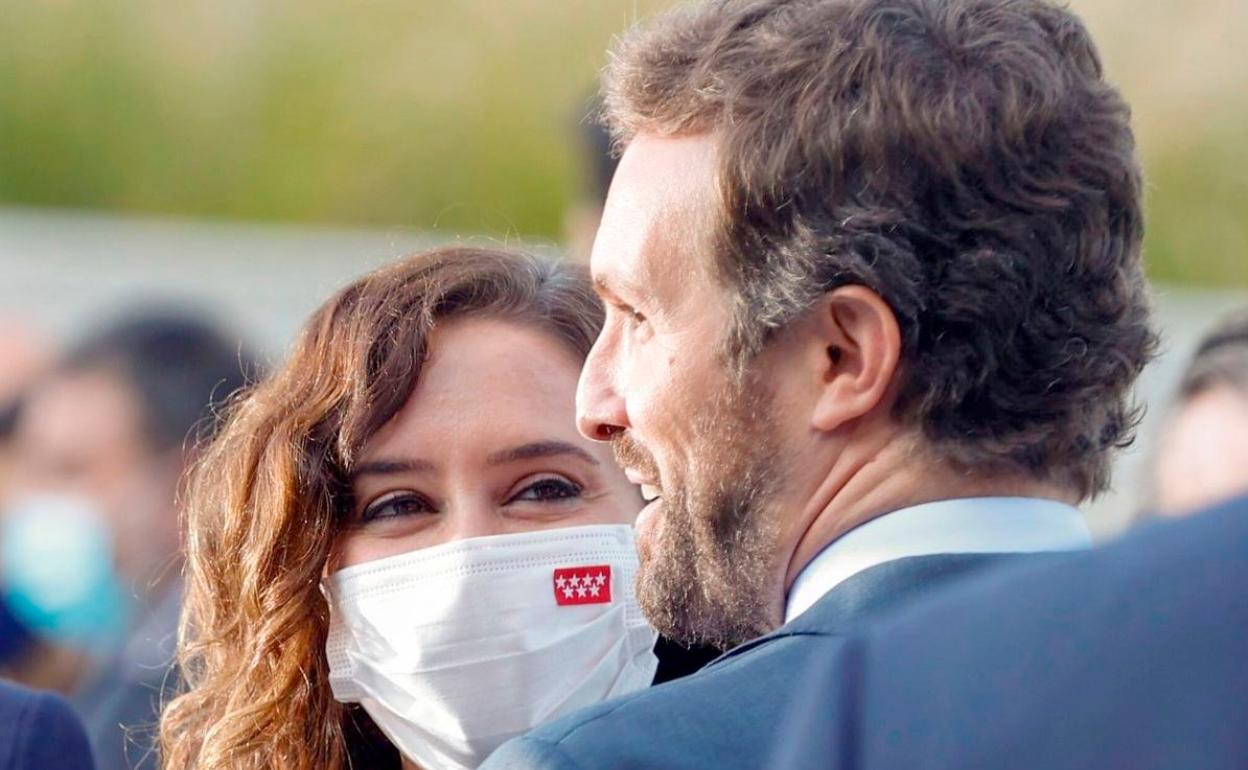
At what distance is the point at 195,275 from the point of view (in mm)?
7520

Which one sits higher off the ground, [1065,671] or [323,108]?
[323,108]

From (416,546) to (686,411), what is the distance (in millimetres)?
779

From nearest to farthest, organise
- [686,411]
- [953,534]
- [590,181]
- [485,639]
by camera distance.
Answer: [953,534] → [686,411] → [485,639] → [590,181]

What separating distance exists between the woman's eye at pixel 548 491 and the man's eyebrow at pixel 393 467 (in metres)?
0.16

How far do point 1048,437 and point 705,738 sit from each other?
23.2 inches

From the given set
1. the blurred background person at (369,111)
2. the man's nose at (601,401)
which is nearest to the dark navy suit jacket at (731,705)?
the man's nose at (601,401)

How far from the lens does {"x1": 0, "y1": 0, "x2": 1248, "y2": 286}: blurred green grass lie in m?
15.2

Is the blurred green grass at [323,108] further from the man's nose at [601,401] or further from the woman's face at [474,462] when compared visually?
the man's nose at [601,401]

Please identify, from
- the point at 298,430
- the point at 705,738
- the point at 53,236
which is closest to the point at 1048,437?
the point at 705,738

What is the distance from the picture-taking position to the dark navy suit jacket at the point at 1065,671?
2.44 ft

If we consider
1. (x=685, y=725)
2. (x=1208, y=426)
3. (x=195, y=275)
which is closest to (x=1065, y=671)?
(x=685, y=725)

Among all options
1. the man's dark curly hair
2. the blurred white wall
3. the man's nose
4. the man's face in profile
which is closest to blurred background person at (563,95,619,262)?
the blurred white wall

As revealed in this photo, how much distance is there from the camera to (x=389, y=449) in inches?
107

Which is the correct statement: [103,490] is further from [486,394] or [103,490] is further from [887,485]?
[887,485]
